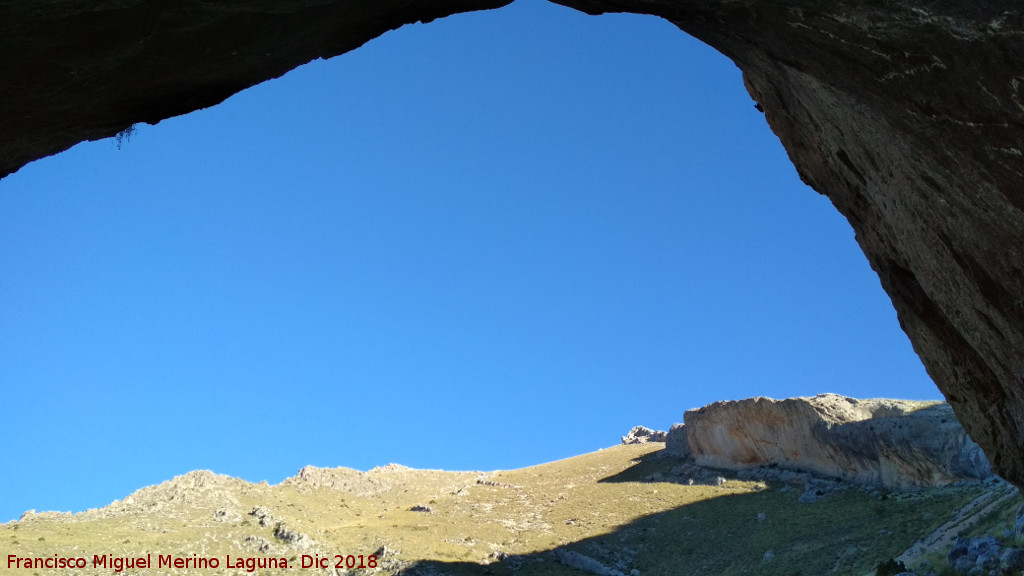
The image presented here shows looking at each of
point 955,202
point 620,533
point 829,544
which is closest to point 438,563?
point 620,533

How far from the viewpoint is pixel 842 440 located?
57.9 meters

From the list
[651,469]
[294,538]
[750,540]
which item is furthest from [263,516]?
[651,469]

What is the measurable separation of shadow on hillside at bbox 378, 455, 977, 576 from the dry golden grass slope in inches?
6.2

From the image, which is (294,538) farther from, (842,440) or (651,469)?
(651,469)

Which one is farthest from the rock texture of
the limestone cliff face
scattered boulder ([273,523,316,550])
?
scattered boulder ([273,523,316,550])

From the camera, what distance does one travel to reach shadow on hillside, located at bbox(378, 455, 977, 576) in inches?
1489

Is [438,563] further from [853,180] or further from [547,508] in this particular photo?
[853,180]

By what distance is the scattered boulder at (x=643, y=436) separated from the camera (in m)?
116

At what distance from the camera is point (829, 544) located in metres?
40.6

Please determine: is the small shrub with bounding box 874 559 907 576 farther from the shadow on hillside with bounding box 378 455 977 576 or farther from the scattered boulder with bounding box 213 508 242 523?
the scattered boulder with bounding box 213 508 242 523

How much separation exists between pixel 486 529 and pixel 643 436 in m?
66.5

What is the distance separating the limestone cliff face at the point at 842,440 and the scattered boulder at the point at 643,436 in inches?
1330

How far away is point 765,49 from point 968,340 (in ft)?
28.2

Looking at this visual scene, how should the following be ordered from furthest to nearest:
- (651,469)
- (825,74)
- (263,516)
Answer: (651,469), (263,516), (825,74)
